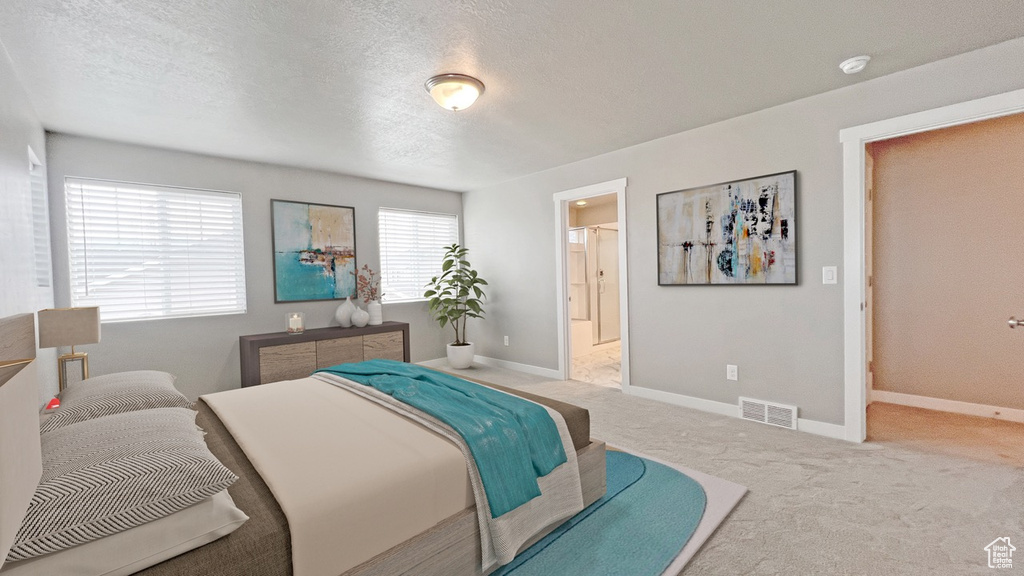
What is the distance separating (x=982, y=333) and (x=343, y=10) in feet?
16.8

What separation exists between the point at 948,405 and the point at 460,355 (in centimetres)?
475

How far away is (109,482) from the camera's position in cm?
115

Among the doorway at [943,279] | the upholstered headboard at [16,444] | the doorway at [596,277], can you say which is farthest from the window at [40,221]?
the doorway at [943,279]

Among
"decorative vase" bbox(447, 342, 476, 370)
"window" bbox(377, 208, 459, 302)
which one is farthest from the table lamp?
"decorative vase" bbox(447, 342, 476, 370)

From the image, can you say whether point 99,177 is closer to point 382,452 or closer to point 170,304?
point 170,304

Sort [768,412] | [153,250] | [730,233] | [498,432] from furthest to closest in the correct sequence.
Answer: [153,250], [730,233], [768,412], [498,432]

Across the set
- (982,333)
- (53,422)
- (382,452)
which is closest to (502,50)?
(382,452)

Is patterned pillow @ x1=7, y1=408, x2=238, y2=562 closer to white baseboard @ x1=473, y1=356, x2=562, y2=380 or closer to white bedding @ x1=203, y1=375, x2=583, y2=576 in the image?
white bedding @ x1=203, y1=375, x2=583, y2=576

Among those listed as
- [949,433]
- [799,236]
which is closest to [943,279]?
[949,433]

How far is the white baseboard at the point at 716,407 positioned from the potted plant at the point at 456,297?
226cm

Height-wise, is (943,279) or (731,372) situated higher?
(943,279)

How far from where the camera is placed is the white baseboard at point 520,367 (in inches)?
204

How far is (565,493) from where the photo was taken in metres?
2.01

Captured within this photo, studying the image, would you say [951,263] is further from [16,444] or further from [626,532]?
[16,444]
